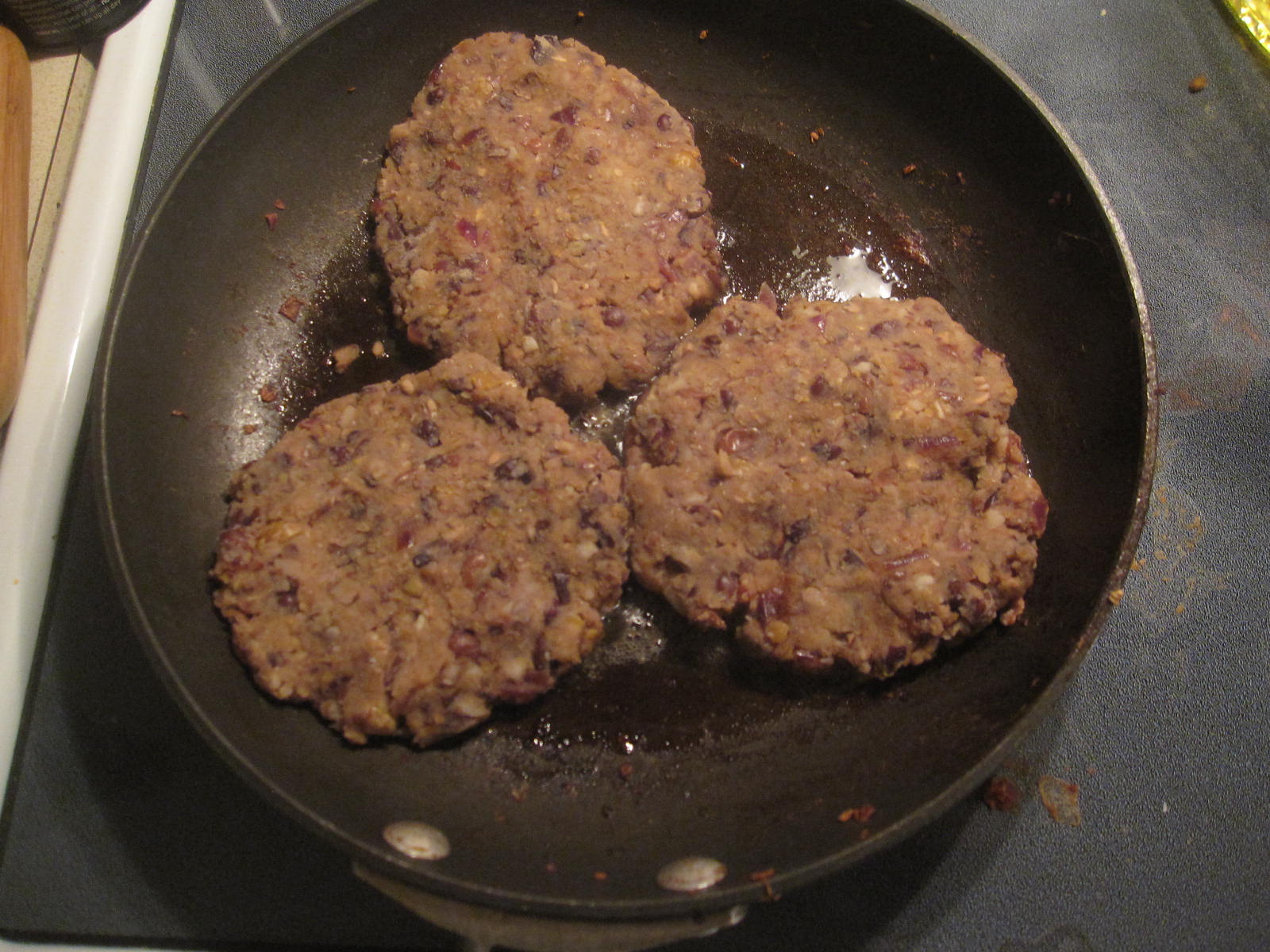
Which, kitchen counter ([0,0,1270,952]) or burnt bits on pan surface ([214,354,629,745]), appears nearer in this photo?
burnt bits on pan surface ([214,354,629,745])

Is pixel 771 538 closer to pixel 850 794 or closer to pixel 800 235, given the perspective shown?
pixel 850 794

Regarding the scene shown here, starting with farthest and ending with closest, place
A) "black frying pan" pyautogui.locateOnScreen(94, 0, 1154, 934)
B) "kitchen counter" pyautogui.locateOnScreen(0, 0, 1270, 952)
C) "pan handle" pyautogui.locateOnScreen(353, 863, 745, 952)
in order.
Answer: "kitchen counter" pyautogui.locateOnScreen(0, 0, 1270, 952) < "black frying pan" pyautogui.locateOnScreen(94, 0, 1154, 934) < "pan handle" pyautogui.locateOnScreen(353, 863, 745, 952)

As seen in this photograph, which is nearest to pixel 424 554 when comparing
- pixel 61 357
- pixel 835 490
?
pixel 835 490

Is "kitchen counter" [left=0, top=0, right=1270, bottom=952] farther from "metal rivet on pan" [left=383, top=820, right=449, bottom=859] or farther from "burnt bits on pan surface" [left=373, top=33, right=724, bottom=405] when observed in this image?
"burnt bits on pan surface" [left=373, top=33, right=724, bottom=405]

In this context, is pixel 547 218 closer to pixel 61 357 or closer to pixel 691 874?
pixel 61 357

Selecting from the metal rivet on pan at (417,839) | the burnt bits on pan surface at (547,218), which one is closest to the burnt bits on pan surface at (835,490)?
the burnt bits on pan surface at (547,218)

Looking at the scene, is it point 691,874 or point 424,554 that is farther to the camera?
point 424,554

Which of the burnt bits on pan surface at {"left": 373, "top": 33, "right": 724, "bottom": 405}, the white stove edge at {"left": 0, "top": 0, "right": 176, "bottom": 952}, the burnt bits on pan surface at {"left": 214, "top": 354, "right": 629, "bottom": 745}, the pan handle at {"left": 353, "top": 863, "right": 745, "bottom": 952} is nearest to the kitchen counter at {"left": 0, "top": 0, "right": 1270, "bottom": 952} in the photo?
the white stove edge at {"left": 0, "top": 0, "right": 176, "bottom": 952}
